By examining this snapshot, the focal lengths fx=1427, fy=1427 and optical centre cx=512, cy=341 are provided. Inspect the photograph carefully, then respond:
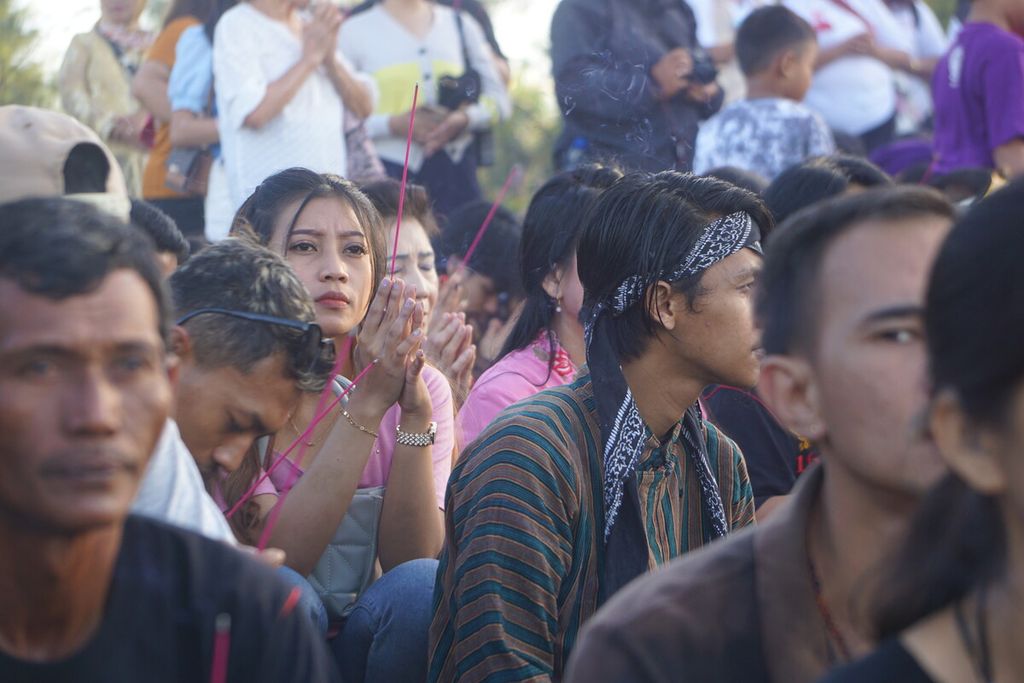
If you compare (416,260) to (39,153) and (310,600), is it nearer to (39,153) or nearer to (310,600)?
(39,153)

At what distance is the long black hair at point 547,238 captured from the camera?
4.61 m

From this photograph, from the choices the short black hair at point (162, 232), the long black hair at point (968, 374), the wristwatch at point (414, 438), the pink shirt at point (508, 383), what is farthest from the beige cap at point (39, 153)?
the long black hair at point (968, 374)

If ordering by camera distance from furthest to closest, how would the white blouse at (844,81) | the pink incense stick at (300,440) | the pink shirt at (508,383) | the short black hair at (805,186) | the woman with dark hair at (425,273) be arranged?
the white blouse at (844,81) < the short black hair at (805,186) < the woman with dark hair at (425,273) < the pink shirt at (508,383) < the pink incense stick at (300,440)

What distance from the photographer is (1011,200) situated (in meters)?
1.68

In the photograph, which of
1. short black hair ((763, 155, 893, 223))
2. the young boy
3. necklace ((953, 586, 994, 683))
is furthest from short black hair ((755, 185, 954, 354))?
the young boy

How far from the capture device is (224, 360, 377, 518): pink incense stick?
3.38 m

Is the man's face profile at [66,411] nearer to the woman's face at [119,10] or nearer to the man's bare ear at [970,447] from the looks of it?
the man's bare ear at [970,447]

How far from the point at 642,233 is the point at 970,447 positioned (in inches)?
76.3

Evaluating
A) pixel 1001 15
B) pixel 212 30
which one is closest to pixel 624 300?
pixel 212 30

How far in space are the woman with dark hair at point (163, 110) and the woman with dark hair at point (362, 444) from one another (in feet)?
6.86

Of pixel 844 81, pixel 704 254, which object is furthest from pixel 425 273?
pixel 844 81

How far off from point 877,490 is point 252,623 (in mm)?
990

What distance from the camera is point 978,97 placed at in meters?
6.83

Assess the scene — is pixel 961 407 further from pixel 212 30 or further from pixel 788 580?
pixel 212 30
